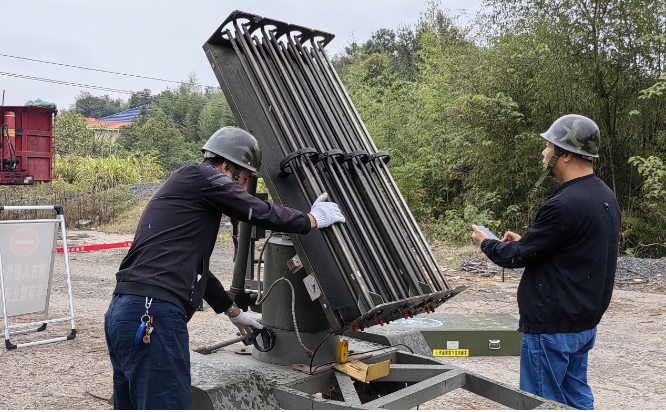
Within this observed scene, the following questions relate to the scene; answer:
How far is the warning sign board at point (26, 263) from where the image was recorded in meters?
6.36

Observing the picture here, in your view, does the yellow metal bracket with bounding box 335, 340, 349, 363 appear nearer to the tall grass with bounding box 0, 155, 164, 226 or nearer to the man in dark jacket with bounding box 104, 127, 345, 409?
the man in dark jacket with bounding box 104, 127, 345, 409

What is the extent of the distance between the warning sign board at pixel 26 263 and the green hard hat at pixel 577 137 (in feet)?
18.4

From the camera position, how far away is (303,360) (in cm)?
356

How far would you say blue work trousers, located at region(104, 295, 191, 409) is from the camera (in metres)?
2.77

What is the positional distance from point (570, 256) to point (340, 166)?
1425mm

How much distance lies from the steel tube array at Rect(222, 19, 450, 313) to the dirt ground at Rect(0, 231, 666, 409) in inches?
81.5

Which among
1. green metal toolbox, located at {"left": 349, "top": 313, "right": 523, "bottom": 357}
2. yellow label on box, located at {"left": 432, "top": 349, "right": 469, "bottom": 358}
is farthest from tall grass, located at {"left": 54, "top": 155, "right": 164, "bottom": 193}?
yellow label on box, located at {"left": 432, "top": 349, "right": 469, "bottom": 358}

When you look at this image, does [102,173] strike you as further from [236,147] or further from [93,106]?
[93,106]

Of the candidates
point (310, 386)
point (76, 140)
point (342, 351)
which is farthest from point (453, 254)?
point (76, 140)

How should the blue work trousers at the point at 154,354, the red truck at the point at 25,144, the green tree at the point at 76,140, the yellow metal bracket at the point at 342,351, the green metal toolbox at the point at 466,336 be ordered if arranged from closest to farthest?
1. the blue work trousers at the point at 154,354
2. the yellow metal bracket at the point at 342,351
3. the green metal toolbox at the point at 466,336
4. the red truck at the point at 25,144
5. the green tree at the point at 76,140

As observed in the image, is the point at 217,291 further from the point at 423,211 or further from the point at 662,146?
the point at 423,211

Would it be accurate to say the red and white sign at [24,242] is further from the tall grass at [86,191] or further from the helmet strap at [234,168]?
the tall grass at [86,191]

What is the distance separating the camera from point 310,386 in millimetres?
3324

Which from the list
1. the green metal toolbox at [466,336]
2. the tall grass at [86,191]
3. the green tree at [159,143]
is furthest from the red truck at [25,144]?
the green tree at [159,143]
